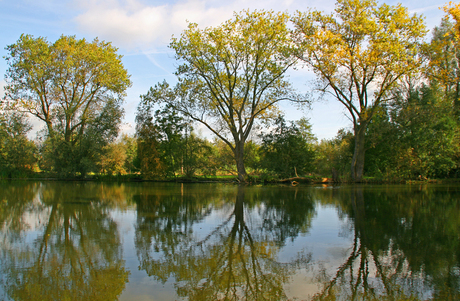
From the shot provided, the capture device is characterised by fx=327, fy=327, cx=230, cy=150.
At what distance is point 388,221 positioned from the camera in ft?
25.7

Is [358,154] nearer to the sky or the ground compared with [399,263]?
nearer to the sky

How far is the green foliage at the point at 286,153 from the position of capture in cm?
2916

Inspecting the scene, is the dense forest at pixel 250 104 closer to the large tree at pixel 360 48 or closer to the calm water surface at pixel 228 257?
the large tree at pixel 360 48

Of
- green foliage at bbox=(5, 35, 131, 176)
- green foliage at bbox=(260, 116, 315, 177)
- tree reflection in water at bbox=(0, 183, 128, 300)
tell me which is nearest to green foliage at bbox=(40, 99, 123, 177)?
green foliage at bbox=(5, 35, 131, 176)

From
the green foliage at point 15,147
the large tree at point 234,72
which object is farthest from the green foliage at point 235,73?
the green foliage at point 15,147

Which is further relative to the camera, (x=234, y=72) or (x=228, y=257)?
(x=234, y=72)

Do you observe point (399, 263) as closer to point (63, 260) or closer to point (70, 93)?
point (63, 260)

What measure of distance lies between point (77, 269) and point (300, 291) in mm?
2796

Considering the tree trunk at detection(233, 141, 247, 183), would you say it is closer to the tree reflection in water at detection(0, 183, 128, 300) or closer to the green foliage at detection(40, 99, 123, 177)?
the green foliage at detection(40, 99, 123, 177)

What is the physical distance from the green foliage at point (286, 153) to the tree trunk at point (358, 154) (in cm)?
359

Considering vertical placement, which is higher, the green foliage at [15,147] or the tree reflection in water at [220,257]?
the green foliage at [15,147]

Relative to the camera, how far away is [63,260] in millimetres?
4594

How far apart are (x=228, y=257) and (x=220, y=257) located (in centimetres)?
12

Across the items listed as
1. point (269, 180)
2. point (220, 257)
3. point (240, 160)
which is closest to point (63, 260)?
point (220, 257)
